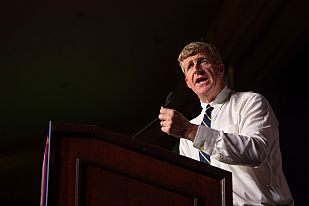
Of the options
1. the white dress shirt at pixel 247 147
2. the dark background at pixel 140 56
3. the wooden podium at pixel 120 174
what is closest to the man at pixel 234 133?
the white dress shirt at pixel 247 147

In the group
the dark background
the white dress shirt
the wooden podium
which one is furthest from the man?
the dark background

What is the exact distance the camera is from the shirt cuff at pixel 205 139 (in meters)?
1.52

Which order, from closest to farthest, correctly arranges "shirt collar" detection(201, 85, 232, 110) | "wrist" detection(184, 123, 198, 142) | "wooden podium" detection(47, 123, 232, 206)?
"wooden podium" detection(47, 123, 232, 206)
"wrist" detection(184, 123, 198, 142)
"shirt collar" detection(201, 85, 232, 110)

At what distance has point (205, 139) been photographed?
1.53 meters

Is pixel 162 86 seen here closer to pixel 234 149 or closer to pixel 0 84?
pixel 0 84

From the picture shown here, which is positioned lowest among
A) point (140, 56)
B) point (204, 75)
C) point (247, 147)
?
point (247, 147)

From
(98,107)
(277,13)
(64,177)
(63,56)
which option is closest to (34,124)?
(98,107)

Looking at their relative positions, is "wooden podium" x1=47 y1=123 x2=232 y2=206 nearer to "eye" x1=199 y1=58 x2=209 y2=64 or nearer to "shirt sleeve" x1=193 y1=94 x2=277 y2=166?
"shirt sleeve" x1=193 y1=94 x2=277 y2=166

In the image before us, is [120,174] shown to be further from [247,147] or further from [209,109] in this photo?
[209,109]

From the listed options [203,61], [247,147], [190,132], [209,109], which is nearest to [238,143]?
[247,147]

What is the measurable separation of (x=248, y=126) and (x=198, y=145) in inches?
10.1

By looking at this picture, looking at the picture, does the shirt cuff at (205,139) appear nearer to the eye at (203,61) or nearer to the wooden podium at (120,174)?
the wooden podium at (120,174)

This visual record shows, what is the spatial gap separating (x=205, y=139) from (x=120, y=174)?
0.39 metres

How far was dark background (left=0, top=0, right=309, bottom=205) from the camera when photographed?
3473 mm
